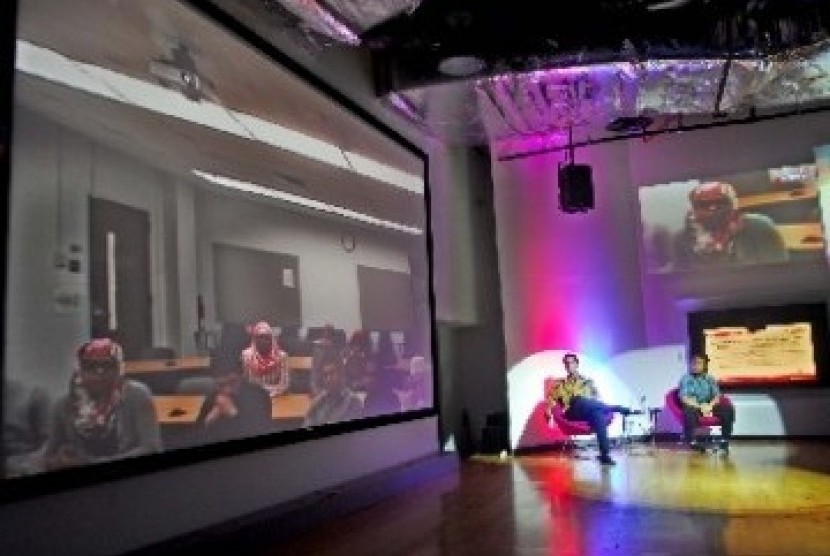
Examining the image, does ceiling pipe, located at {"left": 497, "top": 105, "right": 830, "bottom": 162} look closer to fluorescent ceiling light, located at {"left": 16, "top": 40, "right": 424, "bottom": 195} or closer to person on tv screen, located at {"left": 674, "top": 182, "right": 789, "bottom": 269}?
person on tv screen, located at {"left": 674, "top": 182, "right": 789, "bottom": 269}

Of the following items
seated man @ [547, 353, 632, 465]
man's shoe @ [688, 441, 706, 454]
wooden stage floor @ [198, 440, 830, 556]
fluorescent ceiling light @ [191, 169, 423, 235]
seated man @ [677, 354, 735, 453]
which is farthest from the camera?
seated man @ [677, 354, 735, 453]

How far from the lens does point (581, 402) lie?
6.58 m

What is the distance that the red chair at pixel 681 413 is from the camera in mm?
6797

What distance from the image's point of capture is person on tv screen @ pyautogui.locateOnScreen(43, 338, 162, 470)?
256cm

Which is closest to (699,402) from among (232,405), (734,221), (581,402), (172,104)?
(581,402)

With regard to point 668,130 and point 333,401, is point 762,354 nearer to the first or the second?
point 668,130

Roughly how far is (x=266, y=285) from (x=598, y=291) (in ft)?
15.6

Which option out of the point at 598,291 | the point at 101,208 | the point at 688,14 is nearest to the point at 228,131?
the point at 101,208

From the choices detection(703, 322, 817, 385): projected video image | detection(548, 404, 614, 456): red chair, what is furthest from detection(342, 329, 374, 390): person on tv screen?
detection(703, 322, 817, 385): projected video image

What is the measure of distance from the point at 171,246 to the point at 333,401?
156 centimetres

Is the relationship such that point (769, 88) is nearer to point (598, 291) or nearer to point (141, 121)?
point (598, 291)

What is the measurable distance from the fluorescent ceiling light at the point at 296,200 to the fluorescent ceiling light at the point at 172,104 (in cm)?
24

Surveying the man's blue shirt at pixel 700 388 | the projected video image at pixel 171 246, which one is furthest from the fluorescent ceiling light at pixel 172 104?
the man's blue shirt at pixel 700 388

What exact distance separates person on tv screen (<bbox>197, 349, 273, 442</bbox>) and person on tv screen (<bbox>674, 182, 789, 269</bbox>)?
5.43 metres
